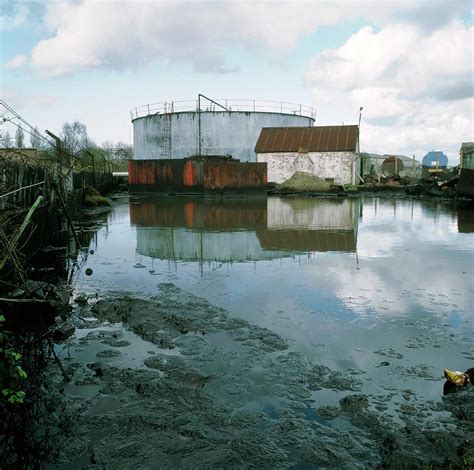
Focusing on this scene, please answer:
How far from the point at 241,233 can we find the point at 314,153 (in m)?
23.4

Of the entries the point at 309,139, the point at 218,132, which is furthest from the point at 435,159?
the point at 218,132

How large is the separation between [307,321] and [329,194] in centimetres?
2403

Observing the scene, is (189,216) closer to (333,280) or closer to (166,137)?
(333,280)

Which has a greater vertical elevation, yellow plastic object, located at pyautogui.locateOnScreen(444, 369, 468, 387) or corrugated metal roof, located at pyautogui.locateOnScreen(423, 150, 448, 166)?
corrugated metal roof, located at pyautogui.locateOnScreen(423, 150, 448, 166)

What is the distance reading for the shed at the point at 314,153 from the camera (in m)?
33.8

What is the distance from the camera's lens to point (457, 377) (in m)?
3.83

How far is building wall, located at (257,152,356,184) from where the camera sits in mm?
33781

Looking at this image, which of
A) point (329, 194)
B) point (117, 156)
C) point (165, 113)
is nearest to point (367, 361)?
point (329, 194)

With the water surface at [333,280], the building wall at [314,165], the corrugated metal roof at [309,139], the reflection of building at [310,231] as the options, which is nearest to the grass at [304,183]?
the building wall at [314,165]

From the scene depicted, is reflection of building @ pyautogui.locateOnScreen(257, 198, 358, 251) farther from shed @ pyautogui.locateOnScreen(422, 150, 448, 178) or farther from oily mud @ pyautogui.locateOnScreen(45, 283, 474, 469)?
shed @ pyautogui.locateOnScreen(422, 150, 448, 178)

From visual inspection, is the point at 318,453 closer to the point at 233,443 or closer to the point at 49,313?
the point at 233,443

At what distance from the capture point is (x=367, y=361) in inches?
170

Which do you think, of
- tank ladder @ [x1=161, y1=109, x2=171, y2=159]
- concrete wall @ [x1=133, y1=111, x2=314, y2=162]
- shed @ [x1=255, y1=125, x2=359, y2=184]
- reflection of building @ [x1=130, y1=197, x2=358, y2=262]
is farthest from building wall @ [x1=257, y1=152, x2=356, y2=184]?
reflection of building @ [x1=130, y1=197, x2=358, y2=262]

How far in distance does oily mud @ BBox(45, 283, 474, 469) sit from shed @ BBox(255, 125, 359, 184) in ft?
98.9
